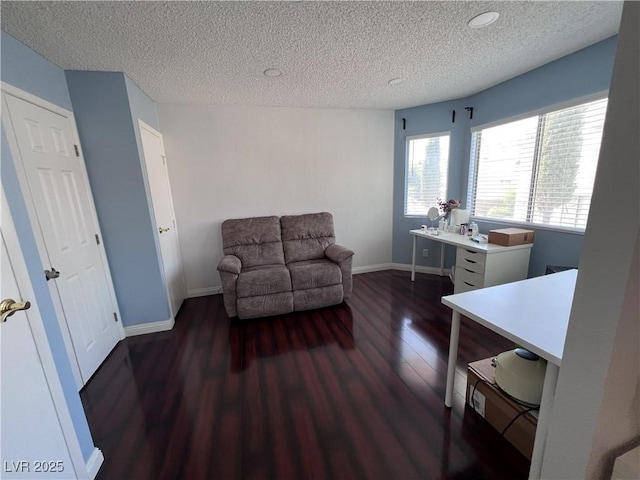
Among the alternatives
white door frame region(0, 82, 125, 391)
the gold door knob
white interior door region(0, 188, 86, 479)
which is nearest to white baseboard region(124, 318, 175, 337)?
white door frame region(0, 82, 125, 391)

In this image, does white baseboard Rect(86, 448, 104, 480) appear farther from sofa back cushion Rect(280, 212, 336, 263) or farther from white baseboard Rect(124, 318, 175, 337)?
sofa back cushion Rect(280, 212, 336, 263)

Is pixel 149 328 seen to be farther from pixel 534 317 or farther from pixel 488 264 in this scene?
pixel 488 264

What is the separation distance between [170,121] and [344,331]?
3.11 m

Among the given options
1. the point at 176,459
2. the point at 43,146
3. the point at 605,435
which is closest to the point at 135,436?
the point at 176,459

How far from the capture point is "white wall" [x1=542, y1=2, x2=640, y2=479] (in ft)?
1.75

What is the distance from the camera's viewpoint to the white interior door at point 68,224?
163 cm

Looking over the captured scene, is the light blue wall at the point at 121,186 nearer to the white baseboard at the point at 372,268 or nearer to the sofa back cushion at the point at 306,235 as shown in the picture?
the sofa back cushion at the point at 306,235

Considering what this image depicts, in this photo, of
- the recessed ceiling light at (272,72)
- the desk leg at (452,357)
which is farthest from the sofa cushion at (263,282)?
the recessed ceiling light at (272,72)

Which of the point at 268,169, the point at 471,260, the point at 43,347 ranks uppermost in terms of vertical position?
the point at 268,169

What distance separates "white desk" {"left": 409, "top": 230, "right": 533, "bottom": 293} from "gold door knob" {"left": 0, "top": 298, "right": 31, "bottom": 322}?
3158 millimetres

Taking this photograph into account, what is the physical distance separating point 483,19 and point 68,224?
3.26 meters

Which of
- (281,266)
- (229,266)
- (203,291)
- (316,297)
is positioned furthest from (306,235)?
(203,291)

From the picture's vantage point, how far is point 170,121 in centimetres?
301

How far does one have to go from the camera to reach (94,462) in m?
1.27
